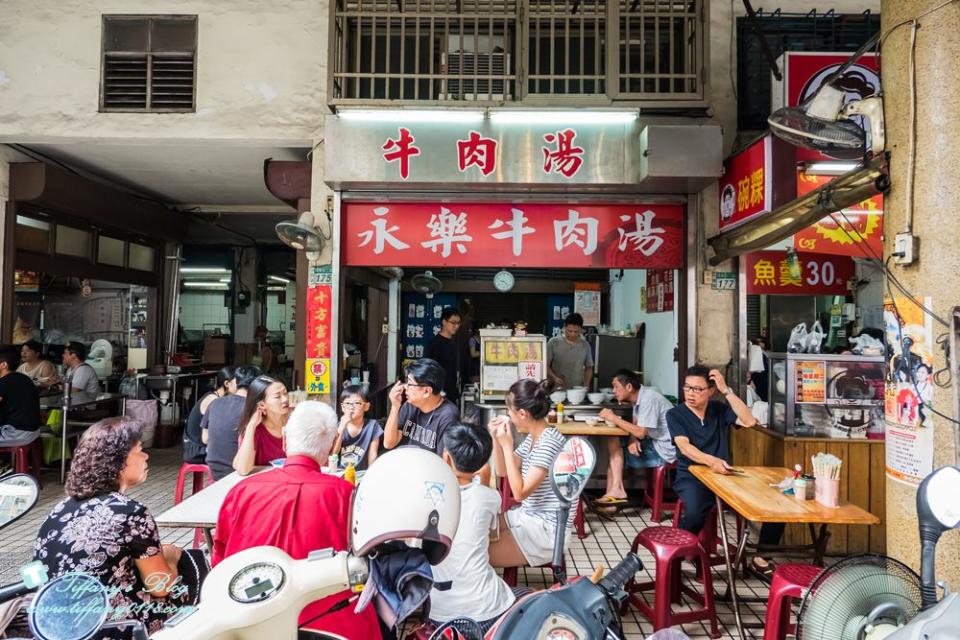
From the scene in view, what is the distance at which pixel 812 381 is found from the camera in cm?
473

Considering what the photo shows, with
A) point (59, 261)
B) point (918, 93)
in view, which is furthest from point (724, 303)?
point (59, 261)

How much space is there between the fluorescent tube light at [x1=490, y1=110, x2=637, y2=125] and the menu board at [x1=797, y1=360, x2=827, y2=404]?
279cm

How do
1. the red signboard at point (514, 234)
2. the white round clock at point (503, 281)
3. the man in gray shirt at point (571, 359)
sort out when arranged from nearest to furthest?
the red signboard at point (514, 234) < the man in gray shirt at point (571, 359) < the white round clock at point (503, 281)

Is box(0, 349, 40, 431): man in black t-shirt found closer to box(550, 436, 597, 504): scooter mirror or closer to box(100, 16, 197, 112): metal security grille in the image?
box(100, 16, 197, 112): metal security grille

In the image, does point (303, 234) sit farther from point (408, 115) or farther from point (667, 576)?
point (667, 576)

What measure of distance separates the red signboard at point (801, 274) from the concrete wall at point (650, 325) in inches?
38.1

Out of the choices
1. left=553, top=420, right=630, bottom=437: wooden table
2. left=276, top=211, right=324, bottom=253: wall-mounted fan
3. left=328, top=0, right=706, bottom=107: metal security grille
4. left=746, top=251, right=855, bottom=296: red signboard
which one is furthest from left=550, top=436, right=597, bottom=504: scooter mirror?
left=746, top=251, right=855, bottom=296: red signboard

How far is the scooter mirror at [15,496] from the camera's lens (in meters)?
1.52

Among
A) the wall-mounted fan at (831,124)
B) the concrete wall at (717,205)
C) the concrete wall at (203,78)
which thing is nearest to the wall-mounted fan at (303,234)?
the concrete wall at (203,78)

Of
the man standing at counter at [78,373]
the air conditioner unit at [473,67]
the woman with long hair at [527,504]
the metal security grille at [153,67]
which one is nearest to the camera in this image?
the woman with long hair at [527,504]

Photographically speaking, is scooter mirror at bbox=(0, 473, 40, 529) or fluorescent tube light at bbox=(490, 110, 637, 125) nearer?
scooter mirror at bbox=(0, 473, 40, 529)

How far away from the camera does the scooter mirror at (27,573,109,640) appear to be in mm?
1078

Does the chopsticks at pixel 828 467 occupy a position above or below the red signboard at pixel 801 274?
below

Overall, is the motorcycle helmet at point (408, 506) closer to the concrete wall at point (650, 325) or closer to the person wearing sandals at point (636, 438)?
the person wearing sandals at point (636, 438)
